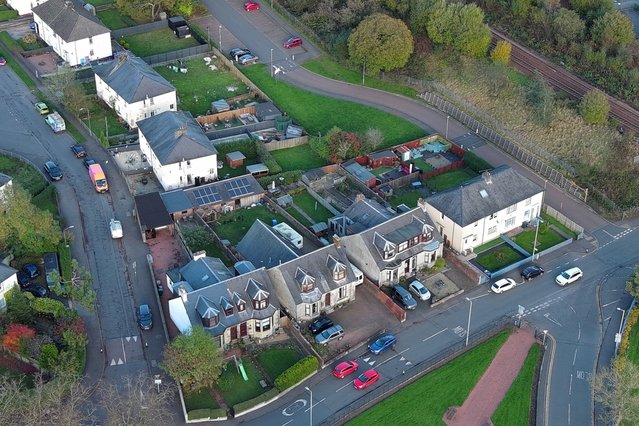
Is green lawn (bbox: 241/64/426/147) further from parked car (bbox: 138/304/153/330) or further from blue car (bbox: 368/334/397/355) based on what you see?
parked car (bbox: 138/304/153/330)

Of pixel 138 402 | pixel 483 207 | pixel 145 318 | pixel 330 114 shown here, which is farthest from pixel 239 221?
pixel 138 402

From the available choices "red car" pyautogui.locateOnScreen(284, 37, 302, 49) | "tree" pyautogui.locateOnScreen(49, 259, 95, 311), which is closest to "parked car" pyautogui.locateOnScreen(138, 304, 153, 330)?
"tree" pyautogui.locateOnScreen(49, 259, 95, 311)

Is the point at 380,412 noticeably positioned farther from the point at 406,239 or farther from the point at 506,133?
the point at 506,133

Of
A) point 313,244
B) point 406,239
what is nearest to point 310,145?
point 313,244

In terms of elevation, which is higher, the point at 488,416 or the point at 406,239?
the point at 406,239

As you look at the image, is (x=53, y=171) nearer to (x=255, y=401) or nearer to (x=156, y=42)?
(x=156, y=42)
